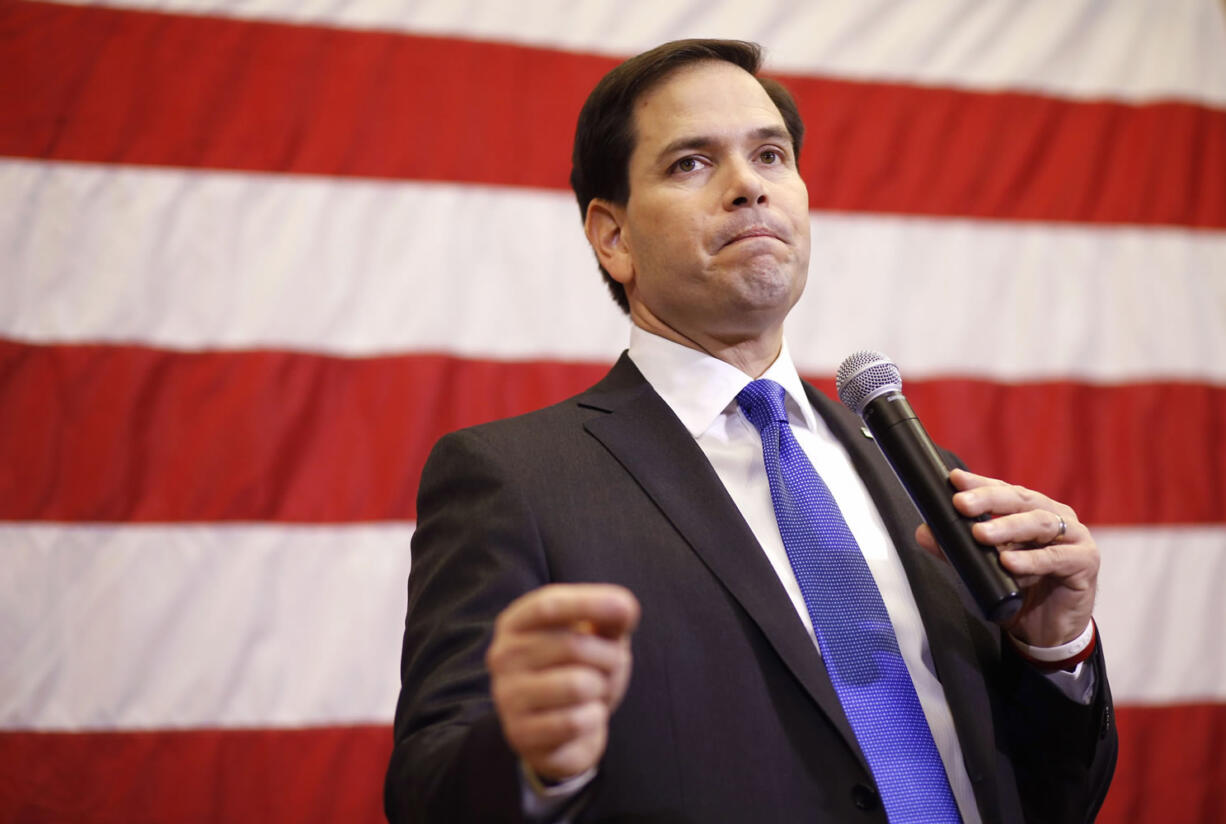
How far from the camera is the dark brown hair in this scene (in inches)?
54.2

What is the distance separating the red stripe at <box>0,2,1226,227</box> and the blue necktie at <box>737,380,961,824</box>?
0.99 m

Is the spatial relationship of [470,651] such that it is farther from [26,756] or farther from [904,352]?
[904,352]

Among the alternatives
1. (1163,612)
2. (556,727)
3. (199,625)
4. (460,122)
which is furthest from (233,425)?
(1163,612)

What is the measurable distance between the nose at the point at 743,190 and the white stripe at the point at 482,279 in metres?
0.65

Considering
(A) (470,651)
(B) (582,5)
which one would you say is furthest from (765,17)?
(A) (470,651)

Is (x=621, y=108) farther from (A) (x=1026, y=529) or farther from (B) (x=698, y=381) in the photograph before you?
(A) (x=1026, y=529)

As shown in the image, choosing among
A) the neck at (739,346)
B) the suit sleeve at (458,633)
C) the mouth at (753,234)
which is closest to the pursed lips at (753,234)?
the mouth at (753,234)

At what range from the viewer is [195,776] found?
1630mm

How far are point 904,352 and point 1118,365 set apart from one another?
18.4 inches

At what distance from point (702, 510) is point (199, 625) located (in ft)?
3.33

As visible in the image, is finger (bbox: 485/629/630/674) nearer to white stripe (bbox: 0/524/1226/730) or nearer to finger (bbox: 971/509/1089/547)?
finger (bbox: 971/509/1089/547)

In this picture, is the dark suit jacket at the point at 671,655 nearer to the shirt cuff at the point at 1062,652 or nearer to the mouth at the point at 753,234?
the shirt cuff at the point at 1062,652

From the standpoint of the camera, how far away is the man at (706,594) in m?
0.80

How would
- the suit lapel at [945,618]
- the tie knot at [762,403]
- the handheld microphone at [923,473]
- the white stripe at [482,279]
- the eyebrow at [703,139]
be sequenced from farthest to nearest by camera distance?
the white stripe at [482,279]
the eyebrow at [703,139]
the tie knot at [762,403]
the suit lapel at [945,618]
the handheld microphone at [923,473]
